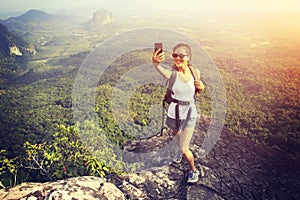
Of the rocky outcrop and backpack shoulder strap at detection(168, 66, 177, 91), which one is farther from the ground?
backpack shoulder strap at detection(168, 66, 177, 91)

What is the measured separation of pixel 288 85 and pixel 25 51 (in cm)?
8860


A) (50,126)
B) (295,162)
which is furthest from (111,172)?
(50,126)

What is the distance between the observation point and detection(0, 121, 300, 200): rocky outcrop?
3990 millimetres

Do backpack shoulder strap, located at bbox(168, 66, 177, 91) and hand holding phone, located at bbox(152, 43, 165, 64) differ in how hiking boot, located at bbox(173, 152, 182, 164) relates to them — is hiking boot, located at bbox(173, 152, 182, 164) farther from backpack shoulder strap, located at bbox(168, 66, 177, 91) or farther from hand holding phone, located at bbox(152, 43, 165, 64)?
hand holding phone, located at bbox(152, 43, 165, 64)

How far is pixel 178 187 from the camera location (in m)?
4.71

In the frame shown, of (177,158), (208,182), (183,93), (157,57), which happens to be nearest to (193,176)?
(208,182)

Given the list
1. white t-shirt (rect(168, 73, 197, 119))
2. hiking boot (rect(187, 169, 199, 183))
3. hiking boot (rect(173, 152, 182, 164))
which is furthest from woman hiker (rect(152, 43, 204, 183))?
hiking boot (rect(173, 152, 182, 164))

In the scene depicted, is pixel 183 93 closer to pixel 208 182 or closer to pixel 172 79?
pixel 172 79

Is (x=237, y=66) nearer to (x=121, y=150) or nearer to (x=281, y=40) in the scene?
(x=281, y=40)

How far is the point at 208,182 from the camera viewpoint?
15.6ft

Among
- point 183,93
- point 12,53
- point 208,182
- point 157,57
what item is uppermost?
point 157,57

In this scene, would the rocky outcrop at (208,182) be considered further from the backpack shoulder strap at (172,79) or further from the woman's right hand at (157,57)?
the woman's right hand at (157,57)

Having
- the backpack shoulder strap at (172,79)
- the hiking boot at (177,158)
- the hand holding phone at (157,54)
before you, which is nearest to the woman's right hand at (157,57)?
the hand holding phone at (157,54)

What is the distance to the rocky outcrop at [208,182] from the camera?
3.99 metres
